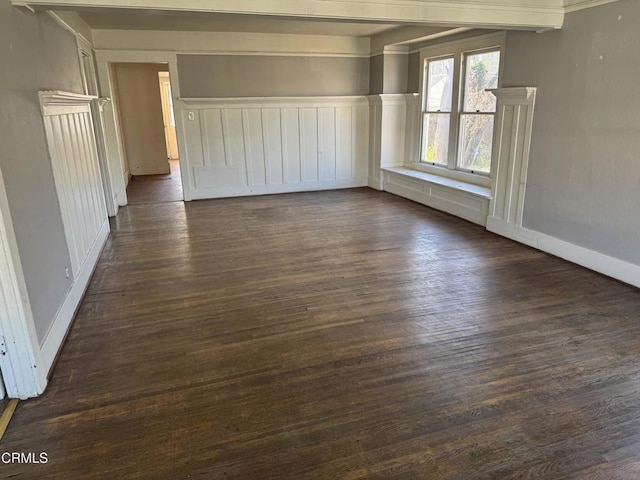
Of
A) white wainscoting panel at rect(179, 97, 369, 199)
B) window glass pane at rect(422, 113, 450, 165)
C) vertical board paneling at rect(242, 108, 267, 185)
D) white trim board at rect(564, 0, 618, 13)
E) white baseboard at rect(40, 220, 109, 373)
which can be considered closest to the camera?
white baseboard at rect(40, 220, 109, 373)

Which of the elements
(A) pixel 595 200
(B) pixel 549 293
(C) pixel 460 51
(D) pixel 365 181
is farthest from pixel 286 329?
(D) pixel 365 181

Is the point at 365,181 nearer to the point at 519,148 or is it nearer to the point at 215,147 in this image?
the point at 215,147

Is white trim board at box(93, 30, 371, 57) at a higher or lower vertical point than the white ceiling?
lower

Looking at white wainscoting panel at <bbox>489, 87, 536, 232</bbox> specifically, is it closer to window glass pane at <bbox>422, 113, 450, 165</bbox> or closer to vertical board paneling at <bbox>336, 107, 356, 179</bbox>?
window glass pane at <bbox>422, 113, 450, 165</bbox>

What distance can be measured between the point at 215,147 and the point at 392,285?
4.56 m

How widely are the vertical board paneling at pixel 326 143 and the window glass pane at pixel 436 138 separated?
1.57 metres

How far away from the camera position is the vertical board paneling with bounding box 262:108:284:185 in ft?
24.4

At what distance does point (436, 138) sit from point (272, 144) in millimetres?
2649

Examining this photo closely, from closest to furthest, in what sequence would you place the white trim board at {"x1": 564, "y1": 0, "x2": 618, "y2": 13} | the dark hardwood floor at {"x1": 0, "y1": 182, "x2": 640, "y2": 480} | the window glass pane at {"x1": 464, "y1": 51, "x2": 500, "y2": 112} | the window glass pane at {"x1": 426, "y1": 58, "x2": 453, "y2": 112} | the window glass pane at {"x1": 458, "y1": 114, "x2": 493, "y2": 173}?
the dark hardwood floor at {"x1": 0, "y1": 182, "x2": 640, "y2": 480}
the white trim board at {"x1": 564, "y1": 0, "x2": 618, "y2": 13}
the window glass pane at {"x1": 464, "y1": 51, "x2": 500, "y2": 112}
the window glass pane at {"x1": 458, "y1": 114, "x2": 493, "y2": 173}
the window glass pane at {"x1": 426, "y1": 58, "x2": 453, "y2": 112}

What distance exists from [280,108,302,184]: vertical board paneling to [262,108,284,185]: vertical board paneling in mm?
70

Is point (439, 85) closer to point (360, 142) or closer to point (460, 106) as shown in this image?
point (460, 106)

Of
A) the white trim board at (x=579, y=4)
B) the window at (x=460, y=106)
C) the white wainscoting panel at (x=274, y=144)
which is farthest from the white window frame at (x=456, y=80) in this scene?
the white wainscoting panel at (x=274, y=144)

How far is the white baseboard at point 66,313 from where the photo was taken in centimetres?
264

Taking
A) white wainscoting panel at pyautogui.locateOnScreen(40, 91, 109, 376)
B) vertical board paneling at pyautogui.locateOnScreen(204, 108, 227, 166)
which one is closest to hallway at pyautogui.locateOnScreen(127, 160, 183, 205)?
vertical board paneling at pyautogui.locateOnScreen(204, 108, 227, 166)
